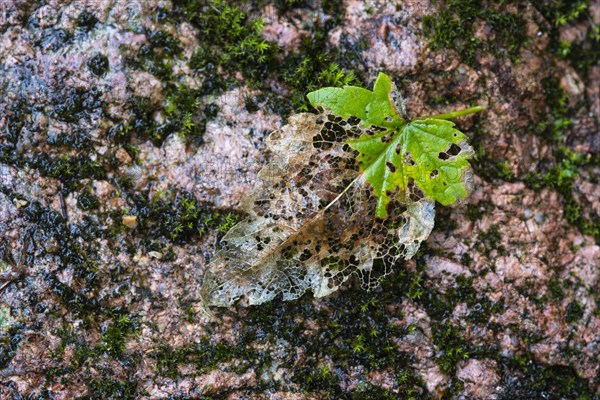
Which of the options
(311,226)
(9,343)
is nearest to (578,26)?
(311,226)

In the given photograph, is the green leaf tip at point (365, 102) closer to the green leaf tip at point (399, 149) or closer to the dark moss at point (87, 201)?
the green leaf tip at point (399, 149)

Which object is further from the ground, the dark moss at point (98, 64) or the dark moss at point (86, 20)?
the dark moss at point (86, 20)

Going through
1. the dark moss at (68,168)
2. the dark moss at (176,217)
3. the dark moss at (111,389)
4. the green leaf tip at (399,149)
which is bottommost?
the dark moss at (111,389)

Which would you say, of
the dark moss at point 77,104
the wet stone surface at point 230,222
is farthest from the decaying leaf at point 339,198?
the dark moss at point 77,104

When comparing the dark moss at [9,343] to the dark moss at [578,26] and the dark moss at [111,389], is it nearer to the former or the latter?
the dark moss at [111,389]

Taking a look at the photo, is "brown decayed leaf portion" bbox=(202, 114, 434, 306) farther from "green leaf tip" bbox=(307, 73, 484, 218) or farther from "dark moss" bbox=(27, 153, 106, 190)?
"dark moss" bbox=(27, 153, 106, 190)

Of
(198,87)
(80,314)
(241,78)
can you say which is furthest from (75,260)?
(241,78)

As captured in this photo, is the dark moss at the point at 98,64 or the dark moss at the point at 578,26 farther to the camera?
the dark moss at the point at 578,26

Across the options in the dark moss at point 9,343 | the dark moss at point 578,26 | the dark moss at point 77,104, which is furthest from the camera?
the dark moss at point 578,26

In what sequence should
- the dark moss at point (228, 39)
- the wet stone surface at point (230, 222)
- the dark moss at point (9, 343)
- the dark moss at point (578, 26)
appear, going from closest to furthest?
1. the dark moss at point (9, 343)
2. the wet stone surface at point (230, 222)
3. the dark moss at point (228, 39)
4. the dark moss at point (578, 26)
